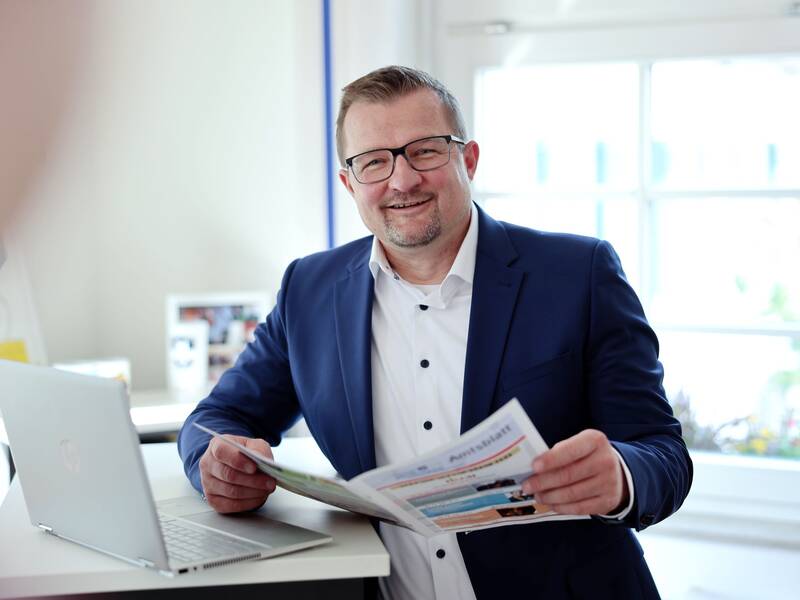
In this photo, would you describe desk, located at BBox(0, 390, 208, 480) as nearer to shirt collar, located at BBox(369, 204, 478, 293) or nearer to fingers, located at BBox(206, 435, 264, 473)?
shirt collar, located at BBox(369, 204, 478, 293)

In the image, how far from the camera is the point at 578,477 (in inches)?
41.3

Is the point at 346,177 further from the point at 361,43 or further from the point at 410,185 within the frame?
the point at 361,43

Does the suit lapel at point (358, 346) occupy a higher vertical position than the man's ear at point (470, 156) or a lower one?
lower

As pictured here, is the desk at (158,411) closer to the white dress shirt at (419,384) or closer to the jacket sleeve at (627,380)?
A: the white dress shirt at (419,384)

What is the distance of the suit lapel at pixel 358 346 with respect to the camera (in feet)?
4.99

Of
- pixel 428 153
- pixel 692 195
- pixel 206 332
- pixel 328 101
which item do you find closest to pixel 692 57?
pixel 692 195

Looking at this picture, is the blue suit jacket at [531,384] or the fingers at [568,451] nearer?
the fingers at [568,451]

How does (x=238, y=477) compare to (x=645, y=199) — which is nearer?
(x=238, y=477)

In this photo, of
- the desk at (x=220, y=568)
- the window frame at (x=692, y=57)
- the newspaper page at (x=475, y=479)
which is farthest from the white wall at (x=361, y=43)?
the newspaper page at (x=475, y=479)

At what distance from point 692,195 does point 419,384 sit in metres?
1.64

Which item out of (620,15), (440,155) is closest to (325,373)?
(440,155)

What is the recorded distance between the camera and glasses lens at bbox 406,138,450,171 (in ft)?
5.30

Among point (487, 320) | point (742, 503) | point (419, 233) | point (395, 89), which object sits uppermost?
point (395, 89)

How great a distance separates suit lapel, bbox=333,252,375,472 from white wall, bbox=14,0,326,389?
127 centimetres
